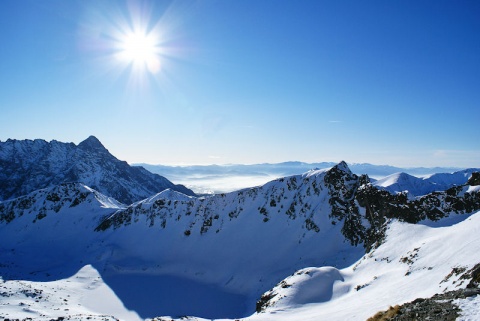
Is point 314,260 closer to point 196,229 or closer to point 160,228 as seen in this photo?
point 196,229

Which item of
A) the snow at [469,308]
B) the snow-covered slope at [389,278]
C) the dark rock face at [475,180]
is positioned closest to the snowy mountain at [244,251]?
the snow-covered slope at [389,278]

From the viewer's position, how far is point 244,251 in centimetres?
7275

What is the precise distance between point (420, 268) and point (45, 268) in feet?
283

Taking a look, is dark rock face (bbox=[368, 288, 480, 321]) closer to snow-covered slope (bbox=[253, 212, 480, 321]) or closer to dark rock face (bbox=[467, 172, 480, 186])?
snow-covered slope (bbox=[253, 212, 480, 321])

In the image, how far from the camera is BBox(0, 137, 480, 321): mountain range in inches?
1094

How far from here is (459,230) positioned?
102ft

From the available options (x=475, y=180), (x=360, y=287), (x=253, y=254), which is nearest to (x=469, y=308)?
(x=360, y=287)

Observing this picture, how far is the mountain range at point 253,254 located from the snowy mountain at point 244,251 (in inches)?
10.7

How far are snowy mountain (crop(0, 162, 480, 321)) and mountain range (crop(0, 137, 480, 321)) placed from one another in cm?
27

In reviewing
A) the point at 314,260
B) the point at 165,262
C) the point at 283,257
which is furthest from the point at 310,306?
the point at 165,262

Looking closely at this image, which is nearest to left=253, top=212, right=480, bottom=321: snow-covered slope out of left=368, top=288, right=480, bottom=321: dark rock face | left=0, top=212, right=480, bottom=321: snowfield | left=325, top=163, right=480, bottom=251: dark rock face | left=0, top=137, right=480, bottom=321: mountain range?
left=0, top=212, right=480, bottom=321: snowfield

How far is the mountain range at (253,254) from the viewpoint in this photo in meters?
27.8

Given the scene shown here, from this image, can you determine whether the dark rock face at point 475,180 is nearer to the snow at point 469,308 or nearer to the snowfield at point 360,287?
the snowfield at point 360,287

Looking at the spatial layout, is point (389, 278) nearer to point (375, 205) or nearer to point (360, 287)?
point (360, 287)
